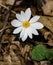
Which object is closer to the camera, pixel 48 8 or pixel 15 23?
pixel 15 23

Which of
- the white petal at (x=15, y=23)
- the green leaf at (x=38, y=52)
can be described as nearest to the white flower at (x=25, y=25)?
the white petal at (x=15, y=23)

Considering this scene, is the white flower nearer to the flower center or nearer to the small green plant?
the flower center

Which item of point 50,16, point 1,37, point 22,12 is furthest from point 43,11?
point 1,37

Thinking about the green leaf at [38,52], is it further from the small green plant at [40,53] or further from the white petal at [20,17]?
the white petal at [20,17]

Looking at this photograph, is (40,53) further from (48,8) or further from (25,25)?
(48,8)

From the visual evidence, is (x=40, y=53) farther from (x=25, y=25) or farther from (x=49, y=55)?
(x=25, y=25)

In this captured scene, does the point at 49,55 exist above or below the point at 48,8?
below

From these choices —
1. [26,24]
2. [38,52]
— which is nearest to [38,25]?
[26,24]
